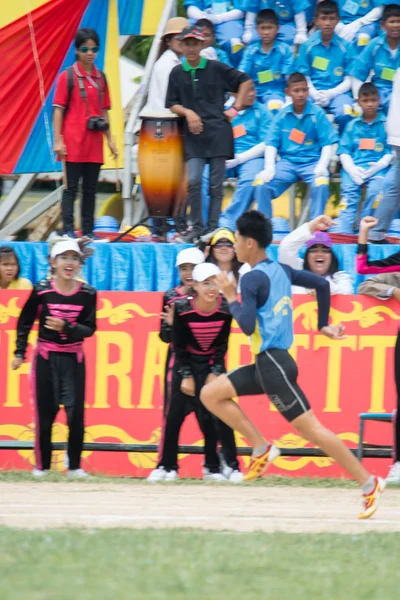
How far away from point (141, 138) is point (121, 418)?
10.5 feet

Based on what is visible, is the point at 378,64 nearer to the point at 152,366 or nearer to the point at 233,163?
the point at 233,163

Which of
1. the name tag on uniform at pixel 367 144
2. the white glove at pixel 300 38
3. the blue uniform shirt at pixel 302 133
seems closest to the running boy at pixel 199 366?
the blue uniform shirt at pixel 302 133

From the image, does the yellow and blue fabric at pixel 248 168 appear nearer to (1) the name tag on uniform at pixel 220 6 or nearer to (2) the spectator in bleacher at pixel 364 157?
(2) the spectator in bleacher at pixel 364 157

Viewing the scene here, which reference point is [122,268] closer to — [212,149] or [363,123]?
[212,149]

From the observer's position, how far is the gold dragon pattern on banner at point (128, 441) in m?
9.73

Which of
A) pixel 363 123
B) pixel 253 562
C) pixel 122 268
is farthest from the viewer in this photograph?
pixel 363 123

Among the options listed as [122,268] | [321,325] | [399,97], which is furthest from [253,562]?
[399,97]

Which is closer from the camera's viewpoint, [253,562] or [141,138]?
[253,562]

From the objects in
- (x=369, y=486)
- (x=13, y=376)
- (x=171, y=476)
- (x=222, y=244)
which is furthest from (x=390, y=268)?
(x=13, y=376)

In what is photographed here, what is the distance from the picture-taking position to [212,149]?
1130 cm

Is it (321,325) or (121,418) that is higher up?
(321,325)

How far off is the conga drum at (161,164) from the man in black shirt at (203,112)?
19 centimetres

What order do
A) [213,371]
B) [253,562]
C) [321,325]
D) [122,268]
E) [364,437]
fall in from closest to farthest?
1. [253,562]
2. [321,325]
3. [213,371]
4. [364,437]
5. [122,268]

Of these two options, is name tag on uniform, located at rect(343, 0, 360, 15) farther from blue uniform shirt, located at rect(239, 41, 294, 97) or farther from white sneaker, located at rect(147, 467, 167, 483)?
white sneaker, located at rect(147, 467, 167, 483)
